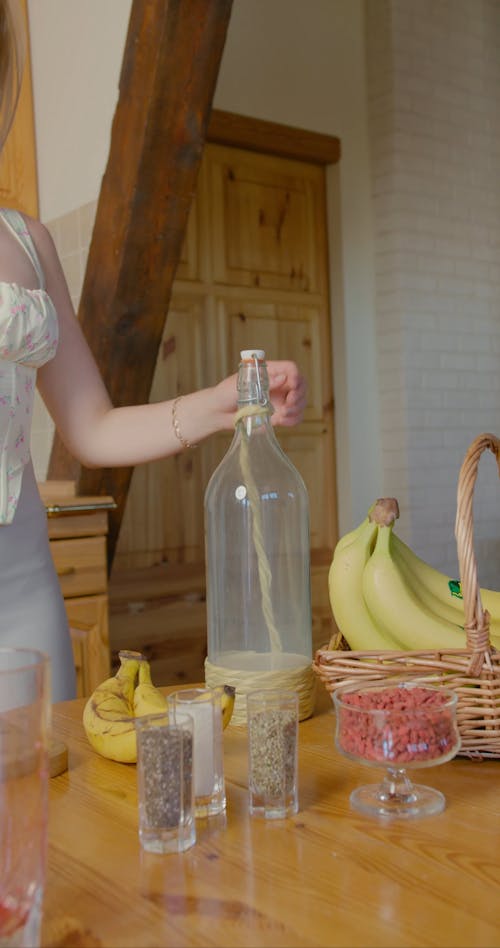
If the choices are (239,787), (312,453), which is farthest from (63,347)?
(312,453)

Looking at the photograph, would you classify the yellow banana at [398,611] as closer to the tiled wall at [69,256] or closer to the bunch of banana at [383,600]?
the bunch of banana at [383,600]

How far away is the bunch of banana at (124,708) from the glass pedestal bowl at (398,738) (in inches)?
5.0

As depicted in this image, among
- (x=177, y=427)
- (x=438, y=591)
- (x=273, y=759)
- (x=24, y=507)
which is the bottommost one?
(x=273, y=759)

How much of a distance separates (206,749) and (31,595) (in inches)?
26.9

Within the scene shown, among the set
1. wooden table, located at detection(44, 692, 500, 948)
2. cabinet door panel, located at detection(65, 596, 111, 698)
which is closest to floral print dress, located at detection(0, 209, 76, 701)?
wooden table, located at detection(44, 692, 500, 948)

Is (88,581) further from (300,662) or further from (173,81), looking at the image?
(300,662)

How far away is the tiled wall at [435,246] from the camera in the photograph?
12.9 feet

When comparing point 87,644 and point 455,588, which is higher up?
point 455,588

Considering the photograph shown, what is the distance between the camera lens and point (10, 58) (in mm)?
1412

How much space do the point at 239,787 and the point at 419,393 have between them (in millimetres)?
3297

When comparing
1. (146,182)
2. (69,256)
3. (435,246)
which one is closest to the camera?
(146,182)

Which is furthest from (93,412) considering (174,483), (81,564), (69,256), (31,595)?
(174,483)

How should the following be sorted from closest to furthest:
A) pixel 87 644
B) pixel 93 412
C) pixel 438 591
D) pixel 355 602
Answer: pixel 355 602
pixel 438 591
pixel 93 412
pixel 87 644

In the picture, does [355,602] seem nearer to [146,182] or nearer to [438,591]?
[438,591]
